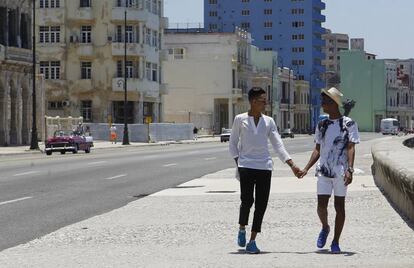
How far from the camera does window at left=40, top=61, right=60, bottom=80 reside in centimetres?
9731

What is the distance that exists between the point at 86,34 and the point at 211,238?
280 feet

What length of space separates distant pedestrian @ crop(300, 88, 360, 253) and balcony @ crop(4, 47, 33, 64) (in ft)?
185

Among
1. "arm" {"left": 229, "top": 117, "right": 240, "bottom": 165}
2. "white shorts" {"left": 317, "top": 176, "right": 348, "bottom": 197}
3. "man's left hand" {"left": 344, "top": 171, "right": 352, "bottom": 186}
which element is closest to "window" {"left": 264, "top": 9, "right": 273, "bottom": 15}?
"arm" {"left": 229, "top": 117, "right": 240, "bottom": 165}

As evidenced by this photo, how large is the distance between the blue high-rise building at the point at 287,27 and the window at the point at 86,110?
3434 inches

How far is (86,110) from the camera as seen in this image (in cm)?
9762

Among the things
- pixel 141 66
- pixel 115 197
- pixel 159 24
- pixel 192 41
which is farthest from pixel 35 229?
pixel 192 41

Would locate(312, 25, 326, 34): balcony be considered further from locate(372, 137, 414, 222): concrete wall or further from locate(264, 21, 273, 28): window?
locate(372, 137, 414, 222): concrete wall

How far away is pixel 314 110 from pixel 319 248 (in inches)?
6673

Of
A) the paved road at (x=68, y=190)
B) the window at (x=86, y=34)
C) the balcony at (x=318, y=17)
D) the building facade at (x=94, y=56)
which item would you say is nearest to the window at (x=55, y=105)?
the building facade at (x=94, y=56)

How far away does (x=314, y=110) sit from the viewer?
18012 cm

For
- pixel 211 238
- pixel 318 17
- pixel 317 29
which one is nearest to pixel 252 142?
pixel 211 238

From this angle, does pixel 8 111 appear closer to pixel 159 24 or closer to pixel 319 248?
pixel 159 24

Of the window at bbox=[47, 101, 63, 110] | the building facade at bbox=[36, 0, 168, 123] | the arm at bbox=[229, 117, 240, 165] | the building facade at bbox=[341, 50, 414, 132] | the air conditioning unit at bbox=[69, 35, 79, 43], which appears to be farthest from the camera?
the building facade at bbox=[341, 50, 414, 132]

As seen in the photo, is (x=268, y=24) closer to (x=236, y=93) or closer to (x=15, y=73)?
(x=236, y=93)
